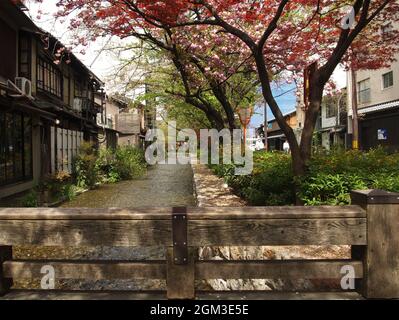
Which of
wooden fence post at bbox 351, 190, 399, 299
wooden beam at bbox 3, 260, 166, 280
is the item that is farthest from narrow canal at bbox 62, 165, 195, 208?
wooden fence post at bbox 351, 190, 399, 299

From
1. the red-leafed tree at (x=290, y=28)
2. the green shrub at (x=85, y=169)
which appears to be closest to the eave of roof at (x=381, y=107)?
the red-leafed tree at (x=290, y=28)

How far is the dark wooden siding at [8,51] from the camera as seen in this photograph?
13.7 metres

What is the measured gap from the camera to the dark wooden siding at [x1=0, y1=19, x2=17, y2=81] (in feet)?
44.9

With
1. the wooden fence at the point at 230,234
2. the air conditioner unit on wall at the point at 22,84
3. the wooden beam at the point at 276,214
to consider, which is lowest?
the wooden fence at the point at 230,234

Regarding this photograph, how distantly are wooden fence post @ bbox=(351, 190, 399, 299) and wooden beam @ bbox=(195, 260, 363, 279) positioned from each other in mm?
140

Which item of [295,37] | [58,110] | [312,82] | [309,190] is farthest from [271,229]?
[58,110]

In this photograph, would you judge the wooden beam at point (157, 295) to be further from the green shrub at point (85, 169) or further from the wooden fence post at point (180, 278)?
the green shrub at point (85, 169)

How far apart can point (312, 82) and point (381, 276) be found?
4630mm

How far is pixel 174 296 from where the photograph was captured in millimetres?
3406

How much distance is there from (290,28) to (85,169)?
10181 millimetres

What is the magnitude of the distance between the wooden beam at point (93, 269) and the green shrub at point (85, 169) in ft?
43.3

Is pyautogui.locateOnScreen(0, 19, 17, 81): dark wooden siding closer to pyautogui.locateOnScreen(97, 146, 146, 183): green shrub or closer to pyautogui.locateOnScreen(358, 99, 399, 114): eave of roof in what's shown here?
pyautogui.locateOnScreen(97, 146, 146, 183): green shrub

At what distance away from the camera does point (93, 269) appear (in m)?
3.50
